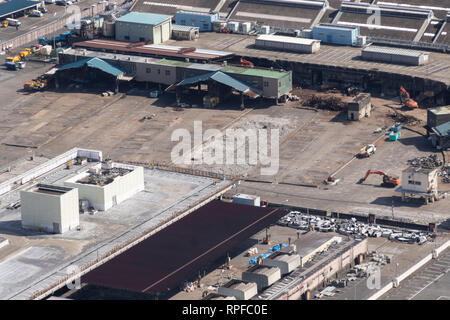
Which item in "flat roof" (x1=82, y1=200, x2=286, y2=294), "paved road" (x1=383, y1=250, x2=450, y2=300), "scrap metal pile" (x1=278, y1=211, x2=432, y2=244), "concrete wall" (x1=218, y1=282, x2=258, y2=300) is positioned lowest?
"paved road" (x1=383, y1=250, x2=450, y2=300)

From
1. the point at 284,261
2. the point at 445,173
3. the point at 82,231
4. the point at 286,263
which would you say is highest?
the point at 82,231

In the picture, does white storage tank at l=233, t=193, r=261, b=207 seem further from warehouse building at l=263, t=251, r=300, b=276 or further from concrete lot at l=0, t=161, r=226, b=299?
warehouse building at l=263, t=251, r=300, b=276

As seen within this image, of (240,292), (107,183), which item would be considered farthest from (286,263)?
(107,183)

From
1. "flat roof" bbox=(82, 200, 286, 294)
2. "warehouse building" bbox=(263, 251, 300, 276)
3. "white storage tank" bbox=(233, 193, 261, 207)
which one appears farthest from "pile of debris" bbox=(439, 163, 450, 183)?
"warehouse building" bbox=(263, 251, 300, 276)

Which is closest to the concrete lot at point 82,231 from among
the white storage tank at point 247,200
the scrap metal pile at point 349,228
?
the white storage tank at point 247,200

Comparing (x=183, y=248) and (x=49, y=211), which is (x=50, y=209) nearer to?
(x=49, y=211)

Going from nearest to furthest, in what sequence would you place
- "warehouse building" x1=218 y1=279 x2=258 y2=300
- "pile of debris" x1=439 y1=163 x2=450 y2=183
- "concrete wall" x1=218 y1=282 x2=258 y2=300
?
"concrete wall" x1=218 y1=282 x2=258 y2=300 < "warehouse building" x1=218 y1=279 x2=258 y2=300 < "pile of debris" x1=439 y1=163 x2=450 y2=183

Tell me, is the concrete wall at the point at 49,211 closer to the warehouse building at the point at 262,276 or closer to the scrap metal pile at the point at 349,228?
the warehouse building at the point at 262,276
